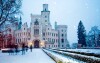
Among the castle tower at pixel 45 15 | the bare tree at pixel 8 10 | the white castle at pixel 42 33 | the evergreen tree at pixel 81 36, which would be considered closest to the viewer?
the bare tree at pixel 8 10

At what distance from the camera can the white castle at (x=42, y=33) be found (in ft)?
365

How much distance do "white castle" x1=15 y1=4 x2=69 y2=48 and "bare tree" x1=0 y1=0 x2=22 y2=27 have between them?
76825mm

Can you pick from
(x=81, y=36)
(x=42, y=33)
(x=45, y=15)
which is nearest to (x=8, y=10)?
(x=81, y=36)

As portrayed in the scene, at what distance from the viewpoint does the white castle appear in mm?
111250

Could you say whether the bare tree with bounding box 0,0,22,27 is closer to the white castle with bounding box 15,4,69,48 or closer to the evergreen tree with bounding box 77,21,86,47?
the evergreen tree with bounding box 77,21,86,47

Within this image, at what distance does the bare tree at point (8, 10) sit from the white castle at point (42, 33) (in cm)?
7683

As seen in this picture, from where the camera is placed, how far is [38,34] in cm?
11206

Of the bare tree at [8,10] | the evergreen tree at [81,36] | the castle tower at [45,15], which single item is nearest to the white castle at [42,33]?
the castle tower at [45,15]

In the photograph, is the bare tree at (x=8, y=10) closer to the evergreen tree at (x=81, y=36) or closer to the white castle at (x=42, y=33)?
the evergreen tree at (x=81, y=36)

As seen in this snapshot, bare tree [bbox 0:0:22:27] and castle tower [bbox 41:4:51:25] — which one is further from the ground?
castle tower [bbox 41:4:51:25]

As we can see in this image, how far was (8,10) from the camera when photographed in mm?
31531

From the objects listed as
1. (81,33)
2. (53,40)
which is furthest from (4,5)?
(53,40)

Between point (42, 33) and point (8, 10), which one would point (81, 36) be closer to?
point (42, 33)

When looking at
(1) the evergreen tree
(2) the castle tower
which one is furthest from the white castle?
(1) the evergreen tree
